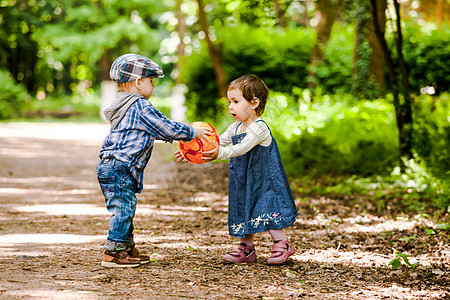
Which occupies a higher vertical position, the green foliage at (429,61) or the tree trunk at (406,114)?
the green foliage at (429,61)

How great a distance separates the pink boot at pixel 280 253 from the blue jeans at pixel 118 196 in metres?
1.18

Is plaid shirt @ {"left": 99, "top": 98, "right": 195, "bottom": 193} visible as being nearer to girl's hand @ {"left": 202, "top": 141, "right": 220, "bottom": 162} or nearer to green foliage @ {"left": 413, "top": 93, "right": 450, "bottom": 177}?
girl's hand @ {"left": 202, "top": 141, "right": 220, "bottom": 162}

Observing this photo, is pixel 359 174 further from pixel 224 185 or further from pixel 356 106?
pixel 224 185

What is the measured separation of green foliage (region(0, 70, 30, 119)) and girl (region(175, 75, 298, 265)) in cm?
2602

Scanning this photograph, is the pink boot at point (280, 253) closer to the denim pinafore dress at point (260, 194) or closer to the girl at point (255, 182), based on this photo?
the girl at point (255, 182)

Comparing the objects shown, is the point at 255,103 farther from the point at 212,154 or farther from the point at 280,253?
the point at 280,253

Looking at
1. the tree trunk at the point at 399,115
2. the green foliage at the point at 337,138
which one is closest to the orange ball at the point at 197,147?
the tree trunk at the point at 399,115

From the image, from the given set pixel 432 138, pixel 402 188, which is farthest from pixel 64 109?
pixel 402 188

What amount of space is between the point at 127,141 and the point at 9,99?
26.7 metres

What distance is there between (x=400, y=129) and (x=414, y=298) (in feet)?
15.8

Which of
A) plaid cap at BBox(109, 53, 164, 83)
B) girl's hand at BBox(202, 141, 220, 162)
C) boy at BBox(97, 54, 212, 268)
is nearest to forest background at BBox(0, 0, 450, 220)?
girl's hand at BBox(202, 141, 220, 162)

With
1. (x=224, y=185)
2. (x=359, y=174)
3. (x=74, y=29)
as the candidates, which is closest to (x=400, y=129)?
(x=359, y=174)

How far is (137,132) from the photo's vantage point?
13.4 feet

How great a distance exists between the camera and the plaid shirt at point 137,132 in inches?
159
